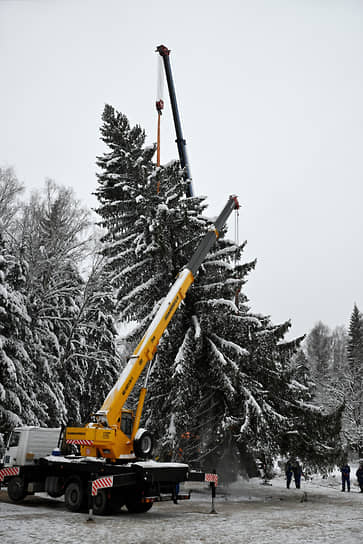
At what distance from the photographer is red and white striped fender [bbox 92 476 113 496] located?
11.4 metres

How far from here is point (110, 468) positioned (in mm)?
12203

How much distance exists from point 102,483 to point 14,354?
35.8 ft

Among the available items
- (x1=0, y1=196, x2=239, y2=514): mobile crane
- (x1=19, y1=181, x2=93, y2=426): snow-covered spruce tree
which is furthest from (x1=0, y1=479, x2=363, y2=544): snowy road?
(x1=19, y1=181, x2=93, y2=426): snow-covered spruce tree

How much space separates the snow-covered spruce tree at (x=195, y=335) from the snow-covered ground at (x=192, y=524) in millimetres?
3124

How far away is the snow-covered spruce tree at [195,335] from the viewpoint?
61.7 feet

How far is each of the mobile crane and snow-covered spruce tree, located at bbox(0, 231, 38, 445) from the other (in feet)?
16.4

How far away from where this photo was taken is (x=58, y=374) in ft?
85.7

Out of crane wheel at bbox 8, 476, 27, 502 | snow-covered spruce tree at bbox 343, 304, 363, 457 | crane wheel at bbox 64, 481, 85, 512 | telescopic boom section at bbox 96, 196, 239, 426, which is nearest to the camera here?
crane wheel at bbox 64, 481, 85, 512

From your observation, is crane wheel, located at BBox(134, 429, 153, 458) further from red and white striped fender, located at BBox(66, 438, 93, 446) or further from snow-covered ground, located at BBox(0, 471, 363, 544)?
snow-covered ground, located at BBox(0, 471, 363, 544)

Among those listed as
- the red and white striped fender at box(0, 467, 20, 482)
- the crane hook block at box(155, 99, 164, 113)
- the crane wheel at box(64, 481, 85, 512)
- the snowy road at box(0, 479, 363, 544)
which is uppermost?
the crane hook block at box(155, 99, 164, 113)

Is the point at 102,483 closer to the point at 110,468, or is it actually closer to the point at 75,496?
the point at 110,468

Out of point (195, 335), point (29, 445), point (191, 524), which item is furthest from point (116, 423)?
point (195, 335)

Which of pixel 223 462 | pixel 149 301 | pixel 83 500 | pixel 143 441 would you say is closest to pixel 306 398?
pixel 223 462

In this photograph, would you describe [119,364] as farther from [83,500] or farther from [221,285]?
[83,500]
